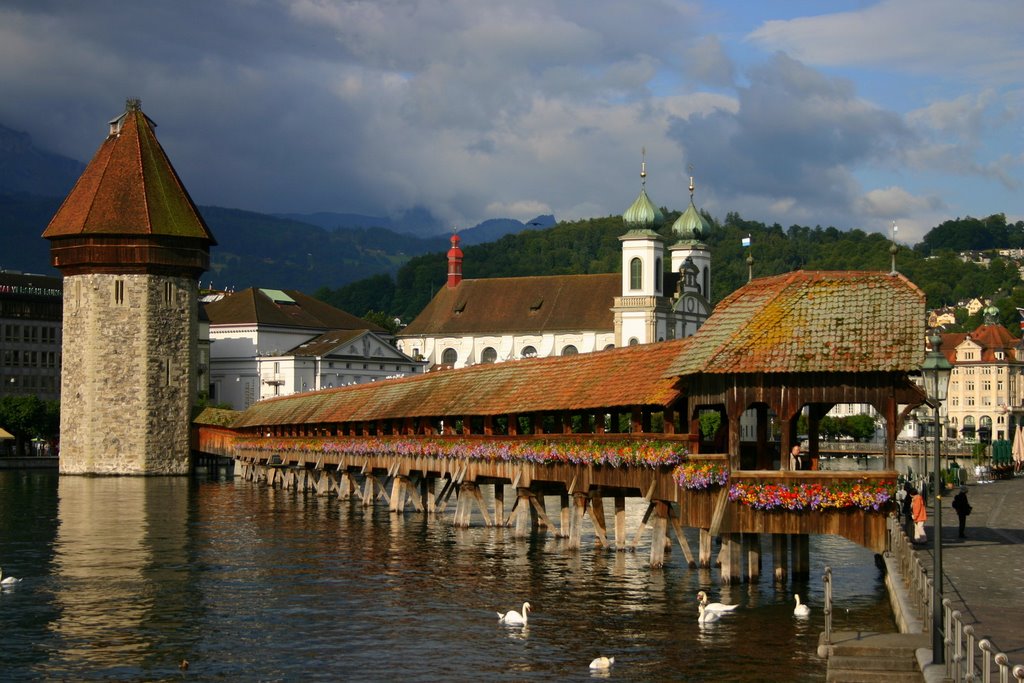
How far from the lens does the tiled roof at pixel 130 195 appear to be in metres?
83.4

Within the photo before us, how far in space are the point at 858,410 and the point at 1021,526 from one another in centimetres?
15578

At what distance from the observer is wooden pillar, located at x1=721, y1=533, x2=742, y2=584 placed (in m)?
28.9

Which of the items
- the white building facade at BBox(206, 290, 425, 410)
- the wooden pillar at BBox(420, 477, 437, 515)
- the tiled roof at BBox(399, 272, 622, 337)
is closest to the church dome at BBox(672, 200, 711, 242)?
the tiled roof at BBox(399, 272, 622, 337)

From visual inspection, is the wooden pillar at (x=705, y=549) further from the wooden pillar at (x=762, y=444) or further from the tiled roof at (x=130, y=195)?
the tiled roof at (x=130, y=195)

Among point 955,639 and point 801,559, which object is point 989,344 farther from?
point 955,639

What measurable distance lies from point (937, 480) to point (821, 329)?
30.6 ft

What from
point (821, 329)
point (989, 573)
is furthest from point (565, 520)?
point (989, 573)

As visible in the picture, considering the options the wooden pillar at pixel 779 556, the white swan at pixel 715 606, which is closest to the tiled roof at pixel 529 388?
the wooden pillar at pixel 779 556

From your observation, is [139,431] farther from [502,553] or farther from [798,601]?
[798,601]

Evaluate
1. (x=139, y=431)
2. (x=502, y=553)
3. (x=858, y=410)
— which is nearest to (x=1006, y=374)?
(x=858, y=410)

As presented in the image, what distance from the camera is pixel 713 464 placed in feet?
88.6

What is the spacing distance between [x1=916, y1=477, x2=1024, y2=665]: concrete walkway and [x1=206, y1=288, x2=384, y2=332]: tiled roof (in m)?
89.1

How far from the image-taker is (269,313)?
127688 mm

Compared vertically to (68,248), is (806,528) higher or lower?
lower
